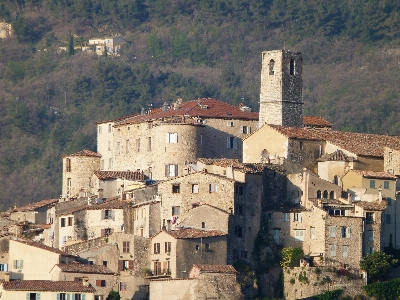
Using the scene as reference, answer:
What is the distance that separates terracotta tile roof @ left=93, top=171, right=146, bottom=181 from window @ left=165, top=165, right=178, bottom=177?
4.62ft

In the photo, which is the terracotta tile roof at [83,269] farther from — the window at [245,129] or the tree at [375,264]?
the window at [245,129]

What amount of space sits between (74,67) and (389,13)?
3508cm

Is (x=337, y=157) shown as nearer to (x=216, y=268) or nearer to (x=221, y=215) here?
(x=221, y=215)

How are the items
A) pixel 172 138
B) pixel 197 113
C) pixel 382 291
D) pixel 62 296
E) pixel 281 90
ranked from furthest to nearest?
pixel 197 113
pixel 281 90
pixel 172 138
pixel 382 291
pixel 62 296

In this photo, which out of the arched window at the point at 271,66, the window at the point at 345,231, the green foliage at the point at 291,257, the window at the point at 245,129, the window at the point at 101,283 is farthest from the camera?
the window at the point at 245,129

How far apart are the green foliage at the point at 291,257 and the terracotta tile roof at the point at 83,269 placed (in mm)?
8606

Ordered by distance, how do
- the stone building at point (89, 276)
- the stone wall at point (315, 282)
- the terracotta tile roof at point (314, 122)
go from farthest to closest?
1. the terracotta tile roof at point (314, 122)
2. the stone wall at point (315, 282)
3. the stone building at point (89, 276)

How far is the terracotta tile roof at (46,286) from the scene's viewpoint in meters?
84.1

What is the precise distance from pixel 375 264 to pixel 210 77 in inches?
3790

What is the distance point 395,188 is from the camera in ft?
301

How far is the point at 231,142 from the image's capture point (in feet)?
330

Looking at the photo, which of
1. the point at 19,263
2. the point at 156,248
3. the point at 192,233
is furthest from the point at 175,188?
the point at 19,263

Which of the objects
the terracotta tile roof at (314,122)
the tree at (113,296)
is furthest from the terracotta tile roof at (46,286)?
the terracotta tile roof at (314,122)

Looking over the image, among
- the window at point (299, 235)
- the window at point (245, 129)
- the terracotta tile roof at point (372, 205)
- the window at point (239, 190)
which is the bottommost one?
the window at point (299, 235)
